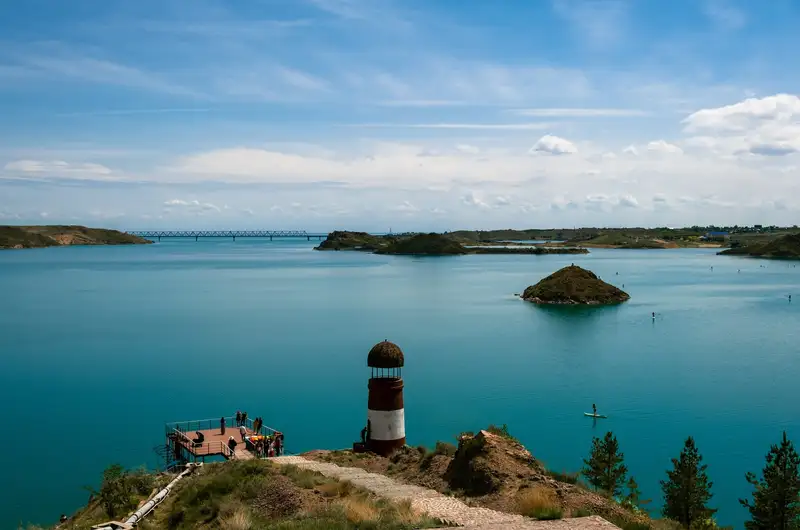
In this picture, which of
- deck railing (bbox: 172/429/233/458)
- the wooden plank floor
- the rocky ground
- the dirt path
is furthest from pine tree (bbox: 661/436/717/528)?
deck railing (bbox: 172/429/233/458)

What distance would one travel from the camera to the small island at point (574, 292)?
99.4m

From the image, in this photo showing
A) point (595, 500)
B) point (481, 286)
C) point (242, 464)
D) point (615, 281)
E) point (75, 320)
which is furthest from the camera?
point (615, 281)

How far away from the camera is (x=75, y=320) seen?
79.6 meters

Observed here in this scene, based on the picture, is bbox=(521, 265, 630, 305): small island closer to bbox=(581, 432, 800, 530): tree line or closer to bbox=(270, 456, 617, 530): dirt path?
bbox=(581, 432, 800, 530): tree line

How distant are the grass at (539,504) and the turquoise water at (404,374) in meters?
15.9

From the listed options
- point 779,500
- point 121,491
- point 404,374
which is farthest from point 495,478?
point 404,374

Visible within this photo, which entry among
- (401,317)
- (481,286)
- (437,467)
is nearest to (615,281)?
(481,286)

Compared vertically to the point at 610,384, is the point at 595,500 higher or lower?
higher

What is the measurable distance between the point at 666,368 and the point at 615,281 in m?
83.7

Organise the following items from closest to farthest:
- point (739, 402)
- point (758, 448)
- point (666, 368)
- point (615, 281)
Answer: point (758, 448)
point (739, 402)
point (666, 368)
point (615, 281)

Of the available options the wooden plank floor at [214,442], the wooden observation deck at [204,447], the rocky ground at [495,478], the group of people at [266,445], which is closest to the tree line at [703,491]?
the rocky ground at [495,478]

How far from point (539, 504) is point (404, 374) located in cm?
3679

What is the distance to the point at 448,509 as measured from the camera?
1494 centimetres

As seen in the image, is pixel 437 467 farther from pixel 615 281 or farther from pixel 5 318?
pixel 615 281
